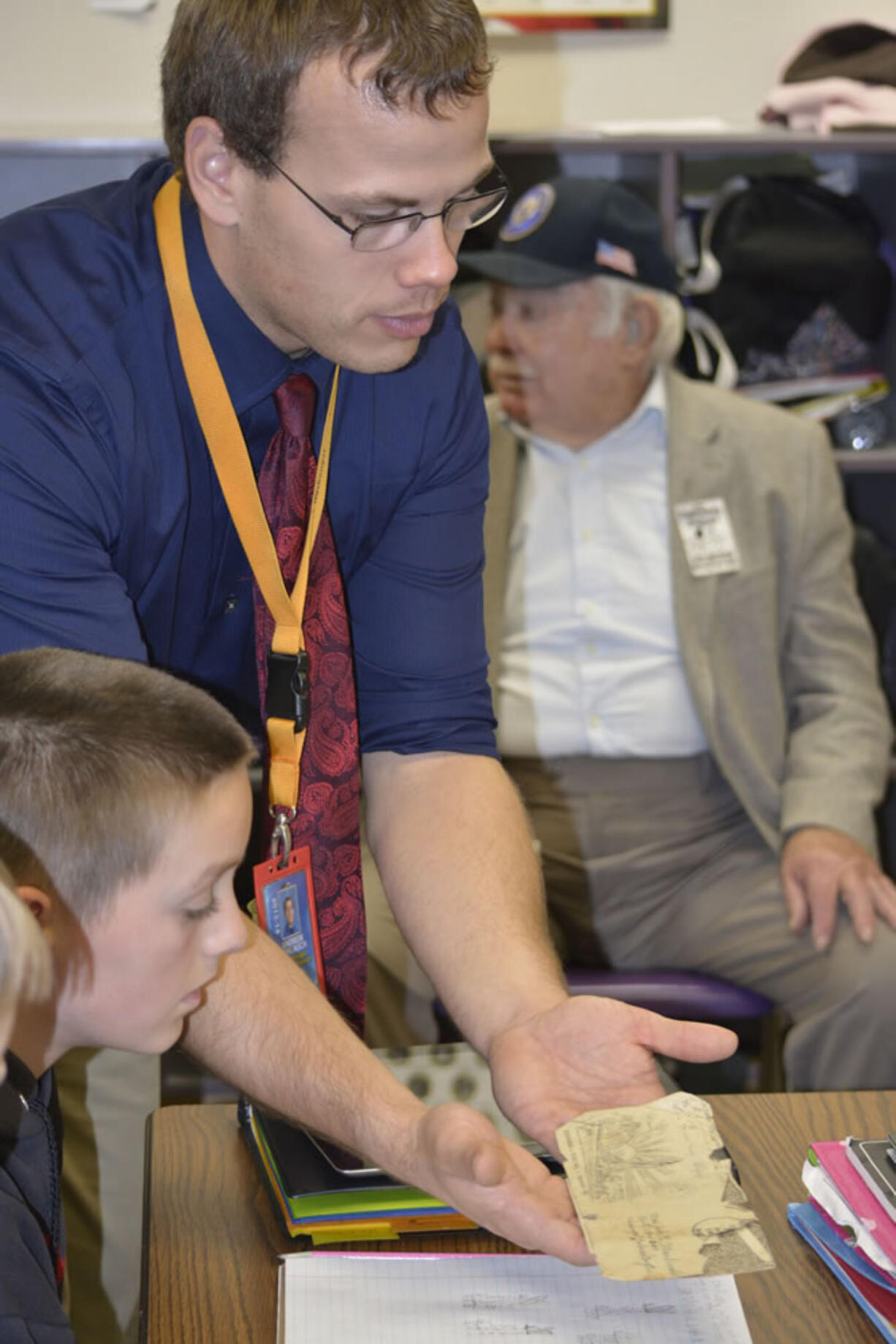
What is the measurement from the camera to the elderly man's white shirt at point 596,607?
279 cm

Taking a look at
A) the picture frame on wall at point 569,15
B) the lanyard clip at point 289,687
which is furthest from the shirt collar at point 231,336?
the picture frame on wall at point 569,15

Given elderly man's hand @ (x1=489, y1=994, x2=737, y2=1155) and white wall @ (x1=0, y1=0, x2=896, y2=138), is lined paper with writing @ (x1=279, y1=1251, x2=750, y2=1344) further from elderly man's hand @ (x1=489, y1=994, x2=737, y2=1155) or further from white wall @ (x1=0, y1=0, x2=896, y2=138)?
white wall @ (x1=0, y1=0, x2=896, y2=138)

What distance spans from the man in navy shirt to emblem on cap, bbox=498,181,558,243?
135 cm

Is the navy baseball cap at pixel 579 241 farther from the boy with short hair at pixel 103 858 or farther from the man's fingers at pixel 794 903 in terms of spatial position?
the boy with short hair at pixel 103 858

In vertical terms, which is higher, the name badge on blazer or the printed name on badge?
the printed name on badge

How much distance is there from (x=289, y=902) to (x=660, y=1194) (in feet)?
1.70

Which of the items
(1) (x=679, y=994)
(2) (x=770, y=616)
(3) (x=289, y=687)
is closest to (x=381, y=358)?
(3) (x=289, y=687)

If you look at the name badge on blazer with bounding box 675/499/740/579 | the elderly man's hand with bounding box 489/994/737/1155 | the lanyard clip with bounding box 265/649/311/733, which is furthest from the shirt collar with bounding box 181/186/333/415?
the name badge on blazer with bounding box 675/499/740/579

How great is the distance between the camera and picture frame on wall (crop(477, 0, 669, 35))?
10.8ft

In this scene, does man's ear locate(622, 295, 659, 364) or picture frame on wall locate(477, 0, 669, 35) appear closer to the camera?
man's ear locate(622, 295, 659, 364)

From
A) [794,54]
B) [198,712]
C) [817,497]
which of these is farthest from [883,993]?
[794,54]

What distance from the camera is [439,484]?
168 cm

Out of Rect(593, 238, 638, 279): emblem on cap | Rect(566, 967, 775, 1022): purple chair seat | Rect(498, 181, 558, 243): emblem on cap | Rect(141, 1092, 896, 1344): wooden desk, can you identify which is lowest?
Rect(566, 967, 775, 1022): purple chair seat

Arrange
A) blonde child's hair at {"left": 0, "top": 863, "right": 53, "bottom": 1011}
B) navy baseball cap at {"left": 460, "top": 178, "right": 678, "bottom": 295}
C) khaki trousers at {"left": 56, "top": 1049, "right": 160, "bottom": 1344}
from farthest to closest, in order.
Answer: navy baseball cap at {"left": 460, "top": 178, "right": 678, "bottom": 295} < khaki trousers at {"left": 56, "top": 1049, "right": 160, "bottom": 1344} < blonde child's hair at {"left": 0, "top": 863, "right": 53, "bottom": 1011}
